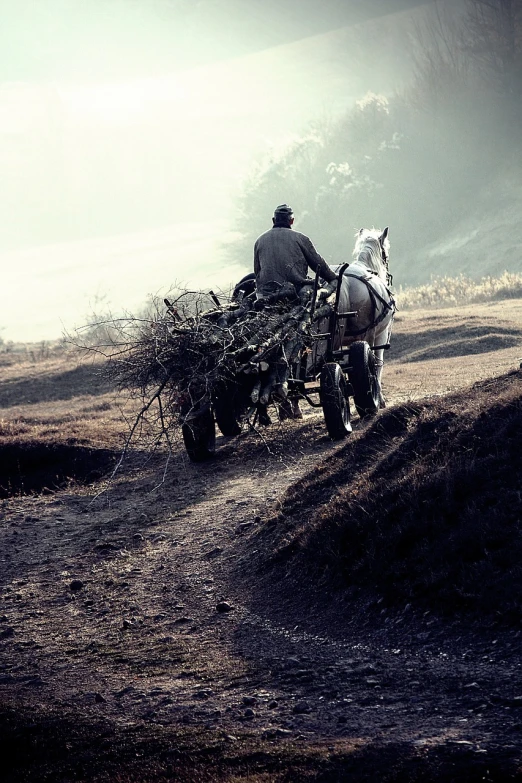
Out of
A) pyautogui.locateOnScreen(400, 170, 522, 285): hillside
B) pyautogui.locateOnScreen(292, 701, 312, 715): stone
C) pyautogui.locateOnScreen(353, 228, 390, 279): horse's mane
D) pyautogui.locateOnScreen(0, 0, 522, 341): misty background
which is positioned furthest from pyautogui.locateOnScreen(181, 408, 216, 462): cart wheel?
pyautogui.locateOnScreen(400, 170, 522, 285): hillside

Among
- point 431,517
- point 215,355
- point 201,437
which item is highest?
point 215,355

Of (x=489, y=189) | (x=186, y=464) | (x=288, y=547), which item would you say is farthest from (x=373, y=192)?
(x=288, y=547)

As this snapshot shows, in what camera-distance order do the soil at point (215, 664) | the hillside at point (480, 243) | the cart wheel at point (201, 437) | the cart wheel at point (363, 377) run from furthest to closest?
1. the hillside at point (480, 243)
2. the cart wheel at point (363, 377)
3. the cart wheel at point (201, 437)
4. the soil at point (215, 664)

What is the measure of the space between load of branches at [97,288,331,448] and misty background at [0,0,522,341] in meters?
13.1

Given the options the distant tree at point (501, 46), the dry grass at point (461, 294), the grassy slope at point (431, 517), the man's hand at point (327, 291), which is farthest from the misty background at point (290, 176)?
the grassy slope at point (431, 517)

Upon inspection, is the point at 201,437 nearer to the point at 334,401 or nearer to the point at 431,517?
the point at 334,401

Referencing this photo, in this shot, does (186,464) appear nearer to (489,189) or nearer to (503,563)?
(503,563)

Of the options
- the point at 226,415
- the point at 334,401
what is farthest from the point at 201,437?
the point at 334,401

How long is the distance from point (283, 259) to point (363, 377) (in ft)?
5.89

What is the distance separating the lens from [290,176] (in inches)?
2347

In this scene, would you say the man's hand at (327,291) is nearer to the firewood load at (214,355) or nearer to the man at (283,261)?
the man at (283,261)

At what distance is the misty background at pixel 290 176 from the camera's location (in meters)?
52.9

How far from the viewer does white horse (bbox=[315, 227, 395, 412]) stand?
12977mm

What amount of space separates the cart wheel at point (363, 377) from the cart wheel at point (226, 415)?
1548 millimetres
